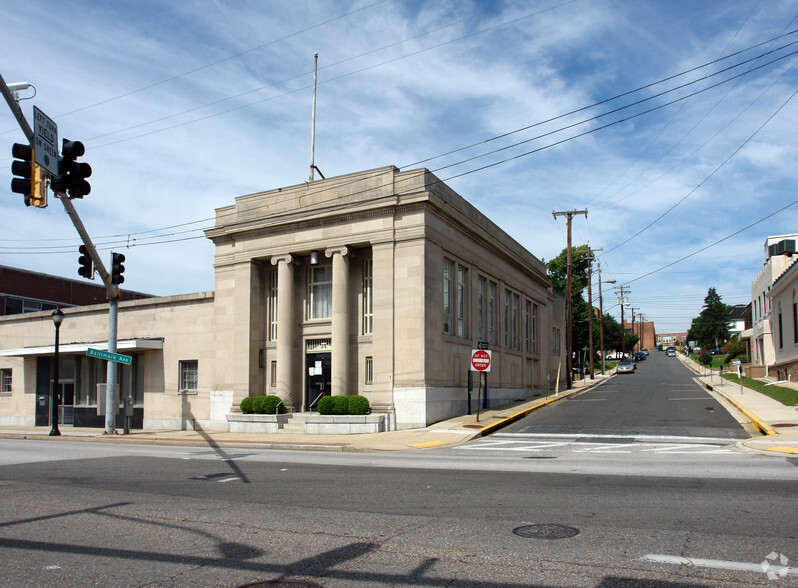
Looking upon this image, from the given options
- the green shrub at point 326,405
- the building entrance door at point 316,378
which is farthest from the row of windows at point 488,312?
the green shrub at point 326,405

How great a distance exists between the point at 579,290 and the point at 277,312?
56255mm

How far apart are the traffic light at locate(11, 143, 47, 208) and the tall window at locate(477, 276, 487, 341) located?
2140 cm

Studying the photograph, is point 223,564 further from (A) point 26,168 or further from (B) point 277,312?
(B) point 277,312

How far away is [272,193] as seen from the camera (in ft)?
96.4

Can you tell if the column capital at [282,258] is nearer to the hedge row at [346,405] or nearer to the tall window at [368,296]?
the tall window at [368,296]

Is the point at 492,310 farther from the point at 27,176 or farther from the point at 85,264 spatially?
the point at 27,176

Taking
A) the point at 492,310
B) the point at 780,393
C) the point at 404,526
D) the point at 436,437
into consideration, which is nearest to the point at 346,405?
the point at 436,437

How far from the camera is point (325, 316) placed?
28406 mm

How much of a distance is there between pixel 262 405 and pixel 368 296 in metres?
6.10

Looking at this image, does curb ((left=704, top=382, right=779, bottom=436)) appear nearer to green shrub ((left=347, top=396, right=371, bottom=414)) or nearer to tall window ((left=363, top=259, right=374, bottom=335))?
green shrub ((left=347, top=396, right=371, bottom=414))

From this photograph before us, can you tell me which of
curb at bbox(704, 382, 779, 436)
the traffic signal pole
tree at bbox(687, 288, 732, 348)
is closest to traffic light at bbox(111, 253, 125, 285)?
the traffic signal pole

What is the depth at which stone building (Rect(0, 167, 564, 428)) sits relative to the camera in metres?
25.7

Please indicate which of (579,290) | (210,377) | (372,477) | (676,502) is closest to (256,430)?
(210,377)

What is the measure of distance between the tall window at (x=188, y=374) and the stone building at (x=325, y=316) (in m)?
0.07
